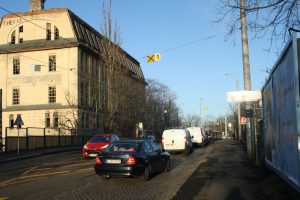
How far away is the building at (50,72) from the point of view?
179ft

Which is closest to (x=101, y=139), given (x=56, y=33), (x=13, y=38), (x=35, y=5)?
(x=56, y=33)

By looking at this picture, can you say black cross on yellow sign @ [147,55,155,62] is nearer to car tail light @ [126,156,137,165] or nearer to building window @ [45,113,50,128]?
car tail light @ [126,156,137,165]

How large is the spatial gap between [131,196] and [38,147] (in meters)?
28.1

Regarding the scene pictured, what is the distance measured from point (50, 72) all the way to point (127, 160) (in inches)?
1754

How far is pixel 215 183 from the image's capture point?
1318 cm

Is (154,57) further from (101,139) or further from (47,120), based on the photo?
(47,120)

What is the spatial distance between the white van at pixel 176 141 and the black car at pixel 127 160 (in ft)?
46.1

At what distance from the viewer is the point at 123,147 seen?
14.5m

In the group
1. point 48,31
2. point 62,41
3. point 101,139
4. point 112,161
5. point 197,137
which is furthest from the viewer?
point 48,31

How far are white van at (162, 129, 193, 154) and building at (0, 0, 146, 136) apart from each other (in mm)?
21952

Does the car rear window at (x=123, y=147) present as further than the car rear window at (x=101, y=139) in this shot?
No

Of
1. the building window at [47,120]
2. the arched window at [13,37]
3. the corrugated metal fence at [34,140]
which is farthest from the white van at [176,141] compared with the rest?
the arched window at [13,37]

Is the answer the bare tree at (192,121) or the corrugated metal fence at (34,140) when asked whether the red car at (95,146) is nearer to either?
the corrugated metal fence at (34,140)

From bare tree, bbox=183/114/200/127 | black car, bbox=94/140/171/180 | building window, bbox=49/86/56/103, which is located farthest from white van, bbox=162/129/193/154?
bare tree, bbox=183/114/200/127
